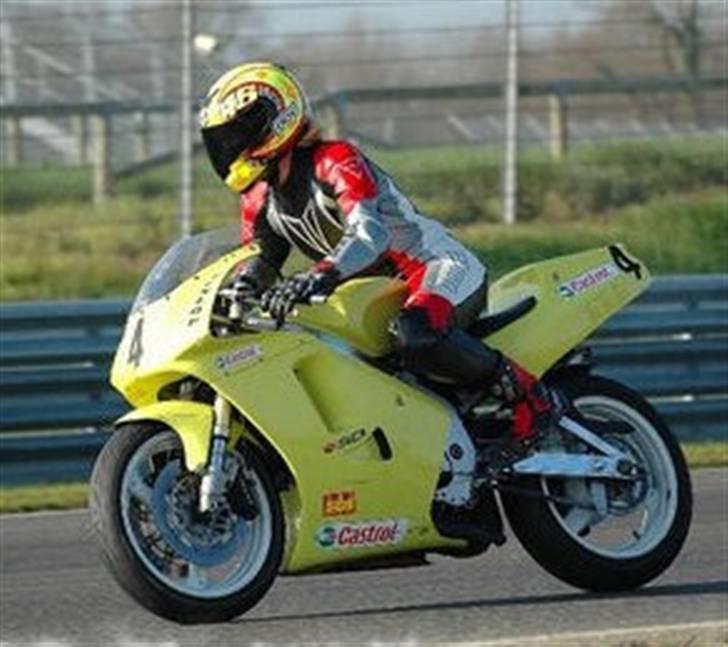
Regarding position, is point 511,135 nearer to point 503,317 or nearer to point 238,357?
point 503,317

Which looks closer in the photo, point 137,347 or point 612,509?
point 137,347

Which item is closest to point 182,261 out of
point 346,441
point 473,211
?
point 346,441

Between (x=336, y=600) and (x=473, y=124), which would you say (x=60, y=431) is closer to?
(x=336, y=600)

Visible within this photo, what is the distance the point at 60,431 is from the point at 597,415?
445cm

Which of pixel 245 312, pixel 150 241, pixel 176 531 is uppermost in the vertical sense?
pixel 245 312

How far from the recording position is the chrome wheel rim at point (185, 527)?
841 centimetres

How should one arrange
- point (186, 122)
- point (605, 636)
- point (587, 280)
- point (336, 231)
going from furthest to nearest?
point (186, 122) < point (587, 280) < point (336, 231) < point (605, 636)

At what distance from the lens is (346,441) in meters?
8.72

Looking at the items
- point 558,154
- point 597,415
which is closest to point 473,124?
point 558,154

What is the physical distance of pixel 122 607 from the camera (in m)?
9.23

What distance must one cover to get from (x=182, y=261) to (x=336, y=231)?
478 millimetres

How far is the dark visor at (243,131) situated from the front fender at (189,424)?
0.81 m

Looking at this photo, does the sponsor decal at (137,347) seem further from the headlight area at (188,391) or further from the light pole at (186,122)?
the light pole at (186,122)

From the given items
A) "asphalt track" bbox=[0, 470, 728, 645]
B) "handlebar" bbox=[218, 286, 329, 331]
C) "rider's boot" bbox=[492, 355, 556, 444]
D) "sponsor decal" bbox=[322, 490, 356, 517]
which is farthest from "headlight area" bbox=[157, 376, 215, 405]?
"rider's boot" bbox=[492, 355, 556, 444]
